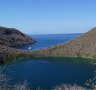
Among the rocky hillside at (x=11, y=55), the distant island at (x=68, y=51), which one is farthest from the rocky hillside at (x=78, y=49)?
the rocky hillside at (x=11, y=55)

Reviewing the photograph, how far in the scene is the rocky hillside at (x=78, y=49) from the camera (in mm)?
129000

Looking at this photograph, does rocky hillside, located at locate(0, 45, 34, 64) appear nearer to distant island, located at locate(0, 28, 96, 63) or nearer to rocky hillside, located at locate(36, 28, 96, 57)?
distant island, located at locate(0, 28, 96, 63)

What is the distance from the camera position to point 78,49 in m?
133

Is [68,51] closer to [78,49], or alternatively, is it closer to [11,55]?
[78,49]

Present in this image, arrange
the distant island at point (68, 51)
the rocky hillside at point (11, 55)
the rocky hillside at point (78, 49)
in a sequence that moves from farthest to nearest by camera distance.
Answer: the rocky hillside at point (78, 49), the distant island at point (68, 51), the rocky hillside at point (11, 55)

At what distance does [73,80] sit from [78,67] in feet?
72.8

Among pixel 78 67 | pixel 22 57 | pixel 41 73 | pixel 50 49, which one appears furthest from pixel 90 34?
pixel 41 73

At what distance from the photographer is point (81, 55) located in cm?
12738

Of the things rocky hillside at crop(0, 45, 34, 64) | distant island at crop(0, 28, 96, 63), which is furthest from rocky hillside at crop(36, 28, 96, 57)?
rocky hillside at crop(0, 45, 34, 64)

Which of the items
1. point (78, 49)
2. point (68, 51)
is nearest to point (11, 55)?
point (68, 51)

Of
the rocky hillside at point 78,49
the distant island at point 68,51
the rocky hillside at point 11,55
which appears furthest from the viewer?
the rocky hillside at point 78,49

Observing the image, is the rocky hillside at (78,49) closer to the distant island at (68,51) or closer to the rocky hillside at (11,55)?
the distant island at (68,51)

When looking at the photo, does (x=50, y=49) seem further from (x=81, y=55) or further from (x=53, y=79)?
(x=53, y=79)

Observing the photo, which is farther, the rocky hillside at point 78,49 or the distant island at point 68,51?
the rocky hillside at point 78,49
